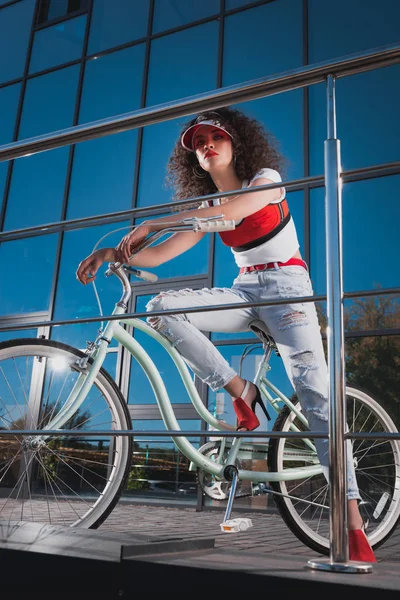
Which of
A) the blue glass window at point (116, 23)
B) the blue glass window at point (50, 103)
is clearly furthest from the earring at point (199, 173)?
the blue glass window at point (116, 23)

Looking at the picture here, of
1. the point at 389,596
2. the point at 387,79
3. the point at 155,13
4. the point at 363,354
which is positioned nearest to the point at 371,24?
the point at 387,79

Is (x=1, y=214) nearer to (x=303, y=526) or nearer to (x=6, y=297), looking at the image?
(x=6, y=297)

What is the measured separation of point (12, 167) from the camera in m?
8.63

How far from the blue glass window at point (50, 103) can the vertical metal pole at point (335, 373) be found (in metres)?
7.58

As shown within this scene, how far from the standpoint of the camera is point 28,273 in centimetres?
791

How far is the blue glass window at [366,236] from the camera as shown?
6113 mm

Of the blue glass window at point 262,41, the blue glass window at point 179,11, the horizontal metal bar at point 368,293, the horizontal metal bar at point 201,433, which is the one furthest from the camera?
→ the blue glass window at point 179,11

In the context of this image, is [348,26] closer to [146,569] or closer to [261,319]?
[261,319]

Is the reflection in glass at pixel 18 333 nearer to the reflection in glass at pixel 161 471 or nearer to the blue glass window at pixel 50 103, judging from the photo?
the reflection in glass at pixel 161 471

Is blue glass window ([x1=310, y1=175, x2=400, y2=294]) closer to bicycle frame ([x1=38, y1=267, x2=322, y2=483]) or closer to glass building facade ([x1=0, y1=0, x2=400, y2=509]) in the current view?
glass building facade ([x1=0, y1=0, x2=400, y2=509])

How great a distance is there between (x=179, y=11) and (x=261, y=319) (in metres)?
7.05

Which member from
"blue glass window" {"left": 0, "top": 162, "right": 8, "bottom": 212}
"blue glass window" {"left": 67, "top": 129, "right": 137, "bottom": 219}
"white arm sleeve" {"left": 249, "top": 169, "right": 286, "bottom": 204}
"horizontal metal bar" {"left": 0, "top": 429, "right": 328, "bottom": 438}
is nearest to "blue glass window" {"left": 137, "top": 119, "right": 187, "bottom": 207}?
"blue glass window" {"left": 67, "top": 129, "right": 137, "bottom": 219}

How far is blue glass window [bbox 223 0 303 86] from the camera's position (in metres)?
7.30

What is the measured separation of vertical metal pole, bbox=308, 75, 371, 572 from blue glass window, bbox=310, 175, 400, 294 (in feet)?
15.3
